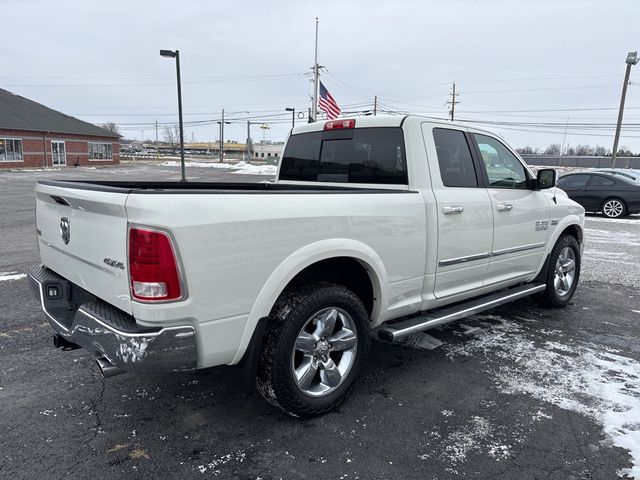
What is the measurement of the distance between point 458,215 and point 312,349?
165cm

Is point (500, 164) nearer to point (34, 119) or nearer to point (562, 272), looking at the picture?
point (562, 272)

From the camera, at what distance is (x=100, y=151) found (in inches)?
Result: 1930

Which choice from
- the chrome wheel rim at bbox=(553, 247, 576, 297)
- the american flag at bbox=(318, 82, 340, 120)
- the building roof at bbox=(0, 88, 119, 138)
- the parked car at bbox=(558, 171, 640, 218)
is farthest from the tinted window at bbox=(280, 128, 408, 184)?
the building roof at bbox=(0, 88, 119, 138)

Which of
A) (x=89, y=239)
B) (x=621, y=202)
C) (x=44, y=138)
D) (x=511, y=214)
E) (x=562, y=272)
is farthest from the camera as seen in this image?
(x=44, y=138)

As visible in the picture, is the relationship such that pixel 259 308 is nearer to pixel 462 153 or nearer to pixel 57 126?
pixel 462 153

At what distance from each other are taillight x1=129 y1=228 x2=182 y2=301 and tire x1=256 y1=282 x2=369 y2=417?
0.72 metres

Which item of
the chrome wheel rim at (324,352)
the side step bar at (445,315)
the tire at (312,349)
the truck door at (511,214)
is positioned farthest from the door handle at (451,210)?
the chrome wheel rim at (324,352)

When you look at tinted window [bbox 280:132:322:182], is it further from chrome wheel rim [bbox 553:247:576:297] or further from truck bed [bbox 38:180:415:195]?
chrome wheel rim [bbox 553:247:576:297]

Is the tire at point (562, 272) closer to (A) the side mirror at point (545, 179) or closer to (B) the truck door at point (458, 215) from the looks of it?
(A) the side mirror at point (545, 179)

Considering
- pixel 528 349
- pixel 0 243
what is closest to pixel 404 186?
pixel 528 349

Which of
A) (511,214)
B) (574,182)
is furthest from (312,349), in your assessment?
(574,182)

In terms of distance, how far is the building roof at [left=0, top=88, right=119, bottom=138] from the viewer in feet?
127

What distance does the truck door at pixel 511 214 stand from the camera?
4305mm

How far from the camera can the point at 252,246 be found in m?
2.58
